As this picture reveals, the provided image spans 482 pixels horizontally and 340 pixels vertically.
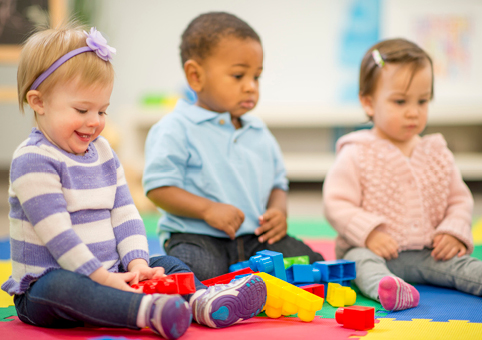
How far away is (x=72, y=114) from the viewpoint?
2.86 feet

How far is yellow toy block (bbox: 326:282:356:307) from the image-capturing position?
1026mm

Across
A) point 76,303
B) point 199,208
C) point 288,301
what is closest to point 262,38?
point 199,208

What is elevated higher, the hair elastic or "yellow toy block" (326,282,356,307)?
the hair elastic

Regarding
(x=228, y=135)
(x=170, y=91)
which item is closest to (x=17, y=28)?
(x=170, y=91)

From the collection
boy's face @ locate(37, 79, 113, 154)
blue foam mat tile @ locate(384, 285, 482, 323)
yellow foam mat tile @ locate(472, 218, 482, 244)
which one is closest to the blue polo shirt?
boy's face @ locate(37, 79, 113, 154)

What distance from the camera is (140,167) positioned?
9.93 ft

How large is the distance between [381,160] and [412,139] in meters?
0.13

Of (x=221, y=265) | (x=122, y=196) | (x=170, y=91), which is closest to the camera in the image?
(x=122, y=196)

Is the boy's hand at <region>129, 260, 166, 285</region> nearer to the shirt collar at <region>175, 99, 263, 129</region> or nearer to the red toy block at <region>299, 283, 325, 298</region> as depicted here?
the red toy block at <region>299, 283, 325, 298</region>

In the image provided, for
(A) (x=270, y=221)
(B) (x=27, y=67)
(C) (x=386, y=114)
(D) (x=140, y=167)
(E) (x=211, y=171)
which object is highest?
(B) (x=27, y=67)

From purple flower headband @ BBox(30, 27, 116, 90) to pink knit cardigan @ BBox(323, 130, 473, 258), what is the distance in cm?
68

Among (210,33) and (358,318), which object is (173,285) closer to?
(358,318)

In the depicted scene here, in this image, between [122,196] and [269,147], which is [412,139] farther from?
[122,196]

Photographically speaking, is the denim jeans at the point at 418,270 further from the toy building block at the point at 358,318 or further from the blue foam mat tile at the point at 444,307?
the toy building block at the point at 358,318
